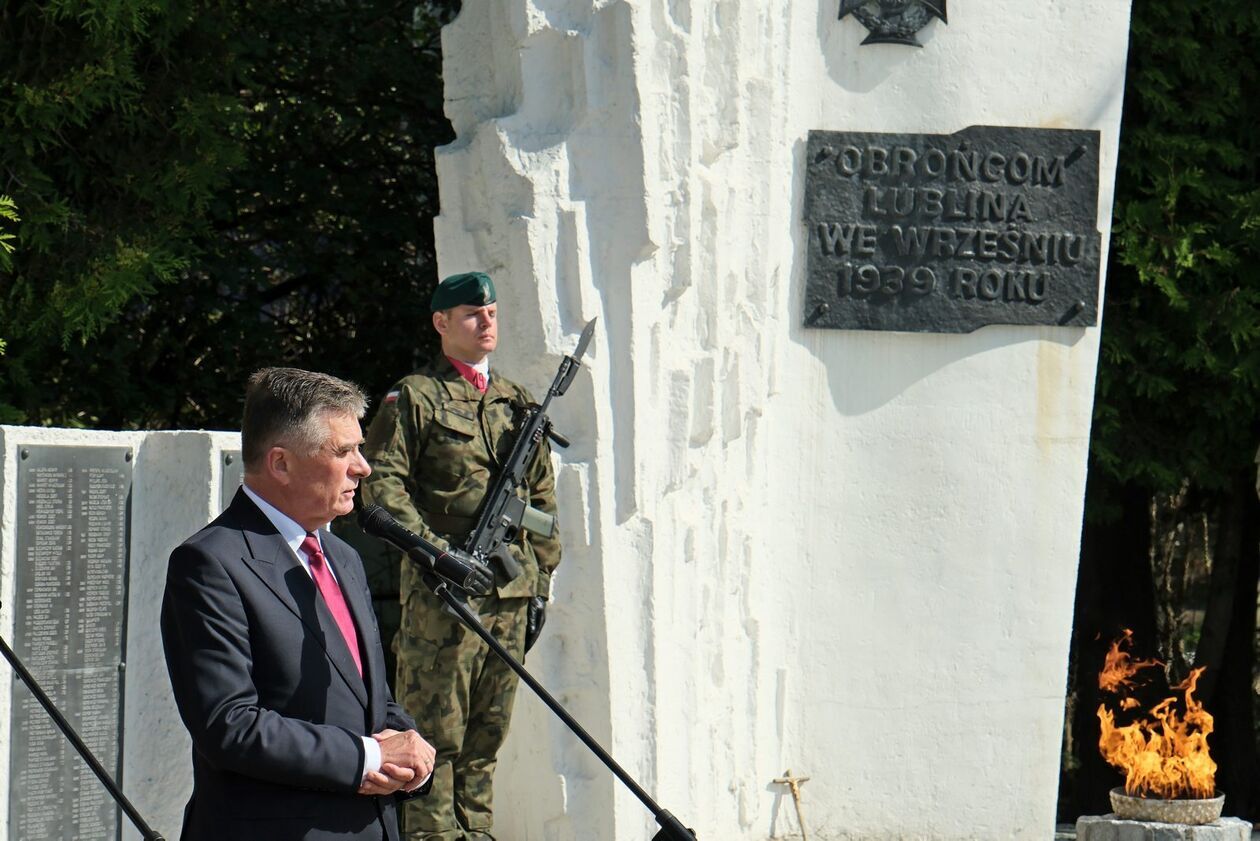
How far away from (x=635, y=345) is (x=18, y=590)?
2.22 metres

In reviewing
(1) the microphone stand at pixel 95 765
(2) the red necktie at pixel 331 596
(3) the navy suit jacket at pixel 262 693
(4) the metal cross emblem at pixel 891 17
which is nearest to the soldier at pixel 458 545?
(1) the microphone stand at pixel 95 765

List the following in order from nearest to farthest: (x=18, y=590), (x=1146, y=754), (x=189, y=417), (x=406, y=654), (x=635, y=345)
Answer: (x=18, y=590), (x=406, y=654), (x=635, y=345), (x=1146, y=754), (x=189, y=417)

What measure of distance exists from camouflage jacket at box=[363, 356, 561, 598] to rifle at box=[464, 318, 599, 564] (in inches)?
2.0

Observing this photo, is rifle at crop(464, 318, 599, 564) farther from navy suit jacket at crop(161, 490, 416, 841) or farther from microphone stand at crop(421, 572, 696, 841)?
navy suit jacket at crop(161, 490, 416, 841)

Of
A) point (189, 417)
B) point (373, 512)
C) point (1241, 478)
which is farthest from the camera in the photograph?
point (1241, 478)

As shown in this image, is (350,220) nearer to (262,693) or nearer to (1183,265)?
(1183,265)

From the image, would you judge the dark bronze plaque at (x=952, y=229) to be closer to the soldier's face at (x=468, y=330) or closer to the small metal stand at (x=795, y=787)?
the small metal stand at (x=795, y=787)

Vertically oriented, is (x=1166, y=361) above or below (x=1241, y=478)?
above

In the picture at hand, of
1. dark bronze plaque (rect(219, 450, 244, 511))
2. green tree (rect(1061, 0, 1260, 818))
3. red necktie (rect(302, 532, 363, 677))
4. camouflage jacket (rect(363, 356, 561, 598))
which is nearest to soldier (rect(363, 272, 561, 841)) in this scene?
camouflage jacket (rect(363, 356, 561, 598))

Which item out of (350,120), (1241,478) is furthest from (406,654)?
(1241,478)

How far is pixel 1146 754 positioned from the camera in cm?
664

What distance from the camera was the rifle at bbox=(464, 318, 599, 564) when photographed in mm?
4648

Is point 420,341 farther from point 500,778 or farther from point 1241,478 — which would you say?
point 1241,478

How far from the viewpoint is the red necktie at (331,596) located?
282 cm
